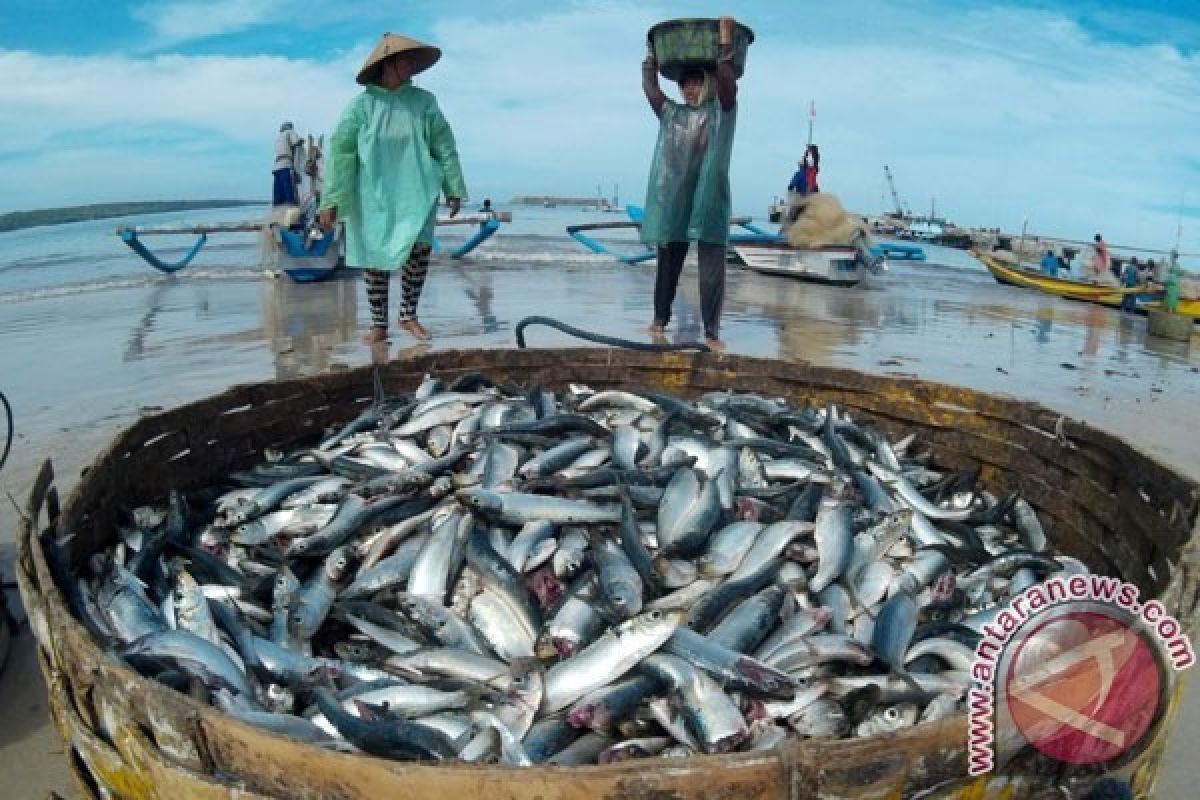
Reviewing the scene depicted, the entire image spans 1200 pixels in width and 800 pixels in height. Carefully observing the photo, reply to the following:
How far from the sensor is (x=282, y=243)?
1362 cm

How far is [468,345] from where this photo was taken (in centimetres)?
789

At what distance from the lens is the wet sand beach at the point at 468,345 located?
4734 millimetres

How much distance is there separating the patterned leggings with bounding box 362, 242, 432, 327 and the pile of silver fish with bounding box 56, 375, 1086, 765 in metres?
3.17

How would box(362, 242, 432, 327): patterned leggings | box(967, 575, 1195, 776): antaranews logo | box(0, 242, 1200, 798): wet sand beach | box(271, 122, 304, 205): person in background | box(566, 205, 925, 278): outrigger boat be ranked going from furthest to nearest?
box(566, 205, 925, 278): outrigger boat, box(271, 122, 304, 205): person in background, box(362, 242, 432, 327): patterned leggings, box(0, 242, 1200, 798): wet sand beach, box(967, 575, 1195, 776): antaranews logo

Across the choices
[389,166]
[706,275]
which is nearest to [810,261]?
[706,275]

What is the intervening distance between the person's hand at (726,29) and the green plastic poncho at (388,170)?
7.71 feet

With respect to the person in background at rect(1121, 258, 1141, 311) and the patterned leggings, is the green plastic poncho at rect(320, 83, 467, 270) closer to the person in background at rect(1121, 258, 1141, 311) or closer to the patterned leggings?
the patterned leggings

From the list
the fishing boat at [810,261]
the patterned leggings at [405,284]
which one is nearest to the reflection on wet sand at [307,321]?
the patterned leggings at [405,284]

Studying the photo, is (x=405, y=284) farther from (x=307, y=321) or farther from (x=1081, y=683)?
(x=1081, y=683)

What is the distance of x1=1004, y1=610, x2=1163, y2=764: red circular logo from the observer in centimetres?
152

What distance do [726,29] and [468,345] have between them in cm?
369

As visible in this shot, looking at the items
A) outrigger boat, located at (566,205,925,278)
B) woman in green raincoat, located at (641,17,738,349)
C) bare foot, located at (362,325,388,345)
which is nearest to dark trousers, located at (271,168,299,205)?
outrigger boat, located at (566,205,925,278)

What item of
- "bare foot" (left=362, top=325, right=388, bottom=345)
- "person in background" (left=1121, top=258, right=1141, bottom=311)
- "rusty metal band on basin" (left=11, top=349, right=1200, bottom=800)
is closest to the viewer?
"rusty metal band on basin" (left=11, top=349, right=1200, bottom=800)

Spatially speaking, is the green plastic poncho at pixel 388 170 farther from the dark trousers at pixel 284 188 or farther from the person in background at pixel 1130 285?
the person in background at pixel 1130 285
